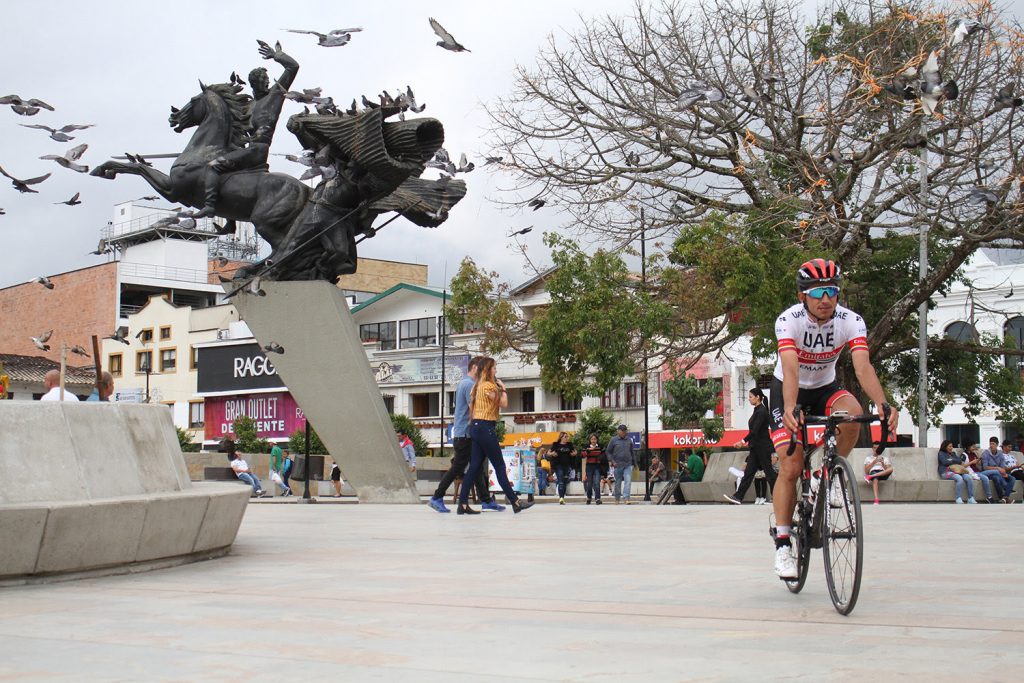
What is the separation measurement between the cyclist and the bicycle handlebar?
47 millimetres

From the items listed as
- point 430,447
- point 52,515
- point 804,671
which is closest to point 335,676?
point 804,671

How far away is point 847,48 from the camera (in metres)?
23.4

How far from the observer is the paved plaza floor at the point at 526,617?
14.1ft

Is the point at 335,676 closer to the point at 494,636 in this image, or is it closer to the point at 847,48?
the point at 494,636

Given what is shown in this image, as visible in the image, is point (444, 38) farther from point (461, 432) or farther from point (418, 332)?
point (418, 332)

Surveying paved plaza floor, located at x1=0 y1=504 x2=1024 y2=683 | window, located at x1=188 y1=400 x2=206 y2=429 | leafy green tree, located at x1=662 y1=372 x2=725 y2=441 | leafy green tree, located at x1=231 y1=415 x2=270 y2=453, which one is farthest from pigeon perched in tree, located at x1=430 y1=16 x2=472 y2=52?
window, located at x1=188 y1=400 x2=206 y2=429

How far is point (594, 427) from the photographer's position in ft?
176

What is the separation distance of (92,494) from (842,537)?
4.31 meters

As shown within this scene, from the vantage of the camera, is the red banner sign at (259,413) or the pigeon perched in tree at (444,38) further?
the red banner sign at (259,413)

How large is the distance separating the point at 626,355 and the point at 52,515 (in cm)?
2513

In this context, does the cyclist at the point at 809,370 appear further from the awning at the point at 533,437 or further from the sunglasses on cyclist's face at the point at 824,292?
the awning at the point at 533,437

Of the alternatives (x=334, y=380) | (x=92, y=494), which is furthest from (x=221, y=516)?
(x=334, y=380)

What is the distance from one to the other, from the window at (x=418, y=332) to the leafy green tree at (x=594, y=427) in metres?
13.0

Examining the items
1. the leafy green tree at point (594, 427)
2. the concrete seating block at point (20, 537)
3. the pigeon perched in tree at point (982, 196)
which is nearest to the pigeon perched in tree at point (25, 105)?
the concrete seating block at point (20, 537)
